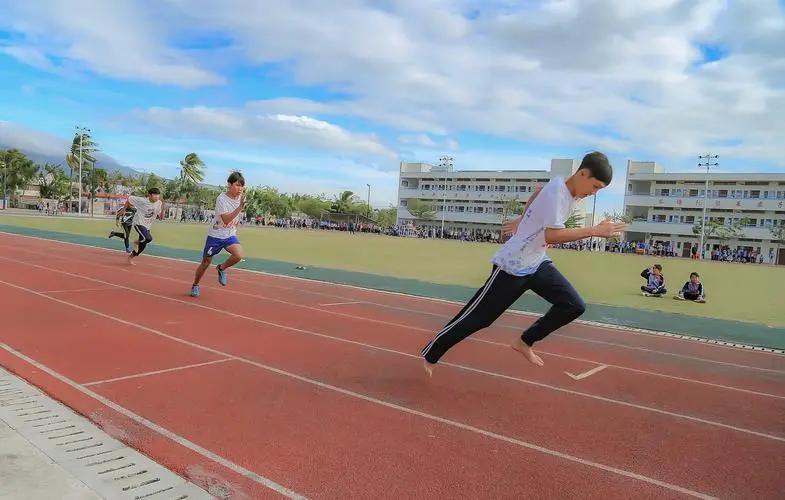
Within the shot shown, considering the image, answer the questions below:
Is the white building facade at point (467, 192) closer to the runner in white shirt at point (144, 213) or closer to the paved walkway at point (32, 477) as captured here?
the runner in white shirt at point (144, 213)

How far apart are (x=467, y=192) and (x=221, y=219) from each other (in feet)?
294

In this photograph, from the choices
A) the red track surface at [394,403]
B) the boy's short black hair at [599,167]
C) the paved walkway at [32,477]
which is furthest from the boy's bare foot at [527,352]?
the paved walkway at [32,477]

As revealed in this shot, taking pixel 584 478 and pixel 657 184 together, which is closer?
pixel 584 478

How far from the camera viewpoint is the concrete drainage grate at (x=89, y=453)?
2859 millimetres

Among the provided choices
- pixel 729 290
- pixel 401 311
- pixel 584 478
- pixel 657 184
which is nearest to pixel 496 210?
pixel 657 184

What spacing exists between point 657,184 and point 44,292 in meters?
83.6

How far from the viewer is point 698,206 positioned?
75.0m

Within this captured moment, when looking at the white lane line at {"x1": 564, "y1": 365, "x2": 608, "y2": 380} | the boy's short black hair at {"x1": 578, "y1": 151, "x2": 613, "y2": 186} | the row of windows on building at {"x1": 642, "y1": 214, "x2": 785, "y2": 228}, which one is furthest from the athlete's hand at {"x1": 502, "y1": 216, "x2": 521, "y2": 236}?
the row of windows on building at {"x1": 642, "y1": 214, "x2": 785, "y2": 228}

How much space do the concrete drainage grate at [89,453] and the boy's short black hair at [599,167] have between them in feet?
11.2

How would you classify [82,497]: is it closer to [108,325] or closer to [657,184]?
[108,325]

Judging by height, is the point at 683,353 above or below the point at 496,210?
below

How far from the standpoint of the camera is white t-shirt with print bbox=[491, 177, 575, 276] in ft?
14.3

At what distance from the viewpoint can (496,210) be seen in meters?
92.9

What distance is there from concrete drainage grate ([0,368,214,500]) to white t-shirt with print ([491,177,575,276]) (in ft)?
9.25
